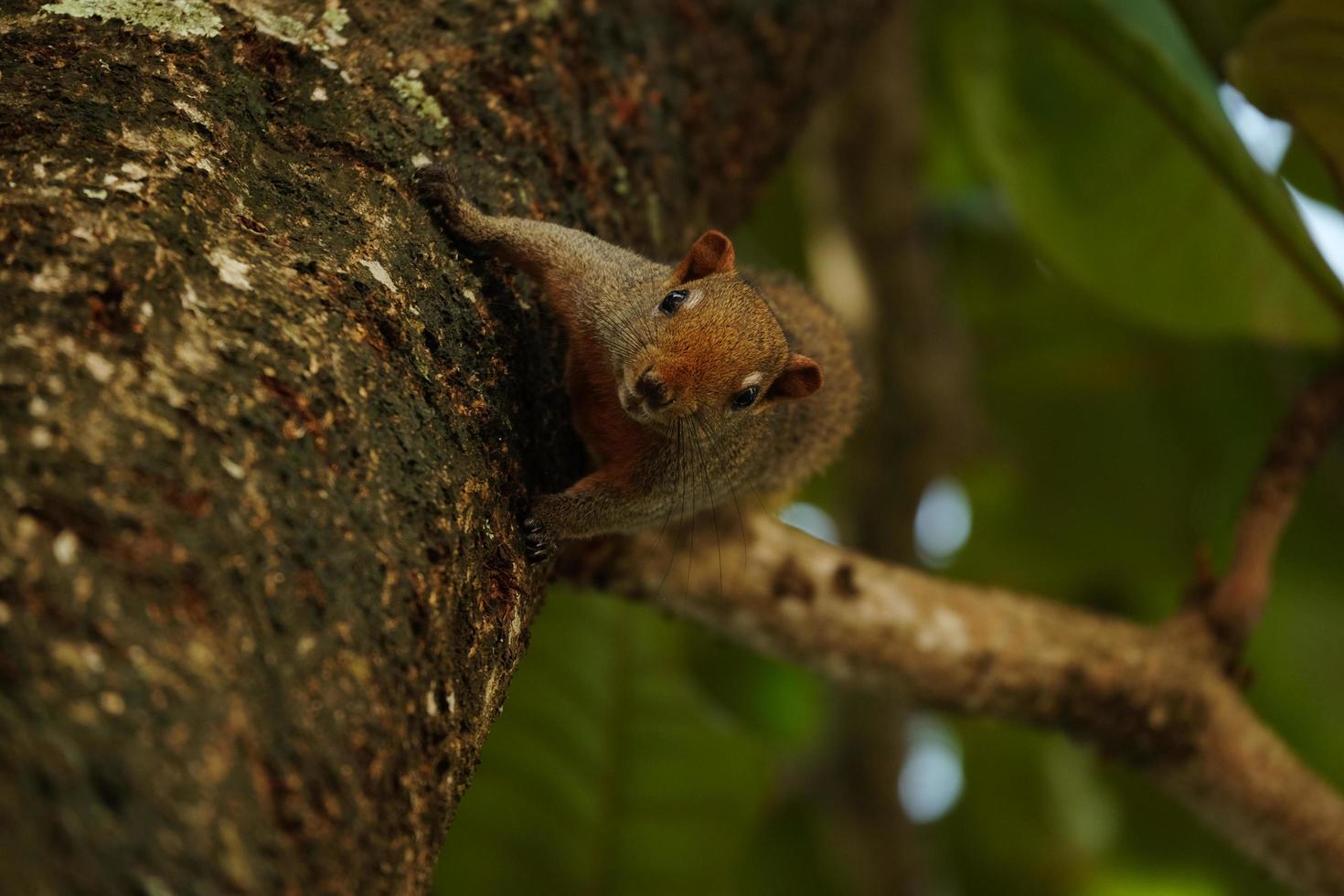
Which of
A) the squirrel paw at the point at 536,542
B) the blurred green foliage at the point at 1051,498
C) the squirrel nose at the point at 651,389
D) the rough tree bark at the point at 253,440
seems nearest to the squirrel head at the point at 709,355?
the squirrel nose at the point at 651,389

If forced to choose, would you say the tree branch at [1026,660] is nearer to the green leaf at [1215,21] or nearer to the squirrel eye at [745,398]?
the squirrel eye at [745,398]

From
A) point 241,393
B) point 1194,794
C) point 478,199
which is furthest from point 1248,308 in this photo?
point 241,393

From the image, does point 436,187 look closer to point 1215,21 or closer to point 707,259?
point 707,259

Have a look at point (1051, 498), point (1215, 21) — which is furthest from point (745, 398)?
point (1051, 498)

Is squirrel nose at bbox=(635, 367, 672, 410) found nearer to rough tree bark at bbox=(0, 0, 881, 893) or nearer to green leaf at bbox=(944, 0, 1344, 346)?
rough tree bark at bbox=(0, 0, 881, 893)

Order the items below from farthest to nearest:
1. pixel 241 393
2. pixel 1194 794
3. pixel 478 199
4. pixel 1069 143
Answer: pixel 1069 143, pixel 1194 794, pixel 478 199, pixel 241 393

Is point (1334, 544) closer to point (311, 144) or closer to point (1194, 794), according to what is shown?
point (1194, 794)
